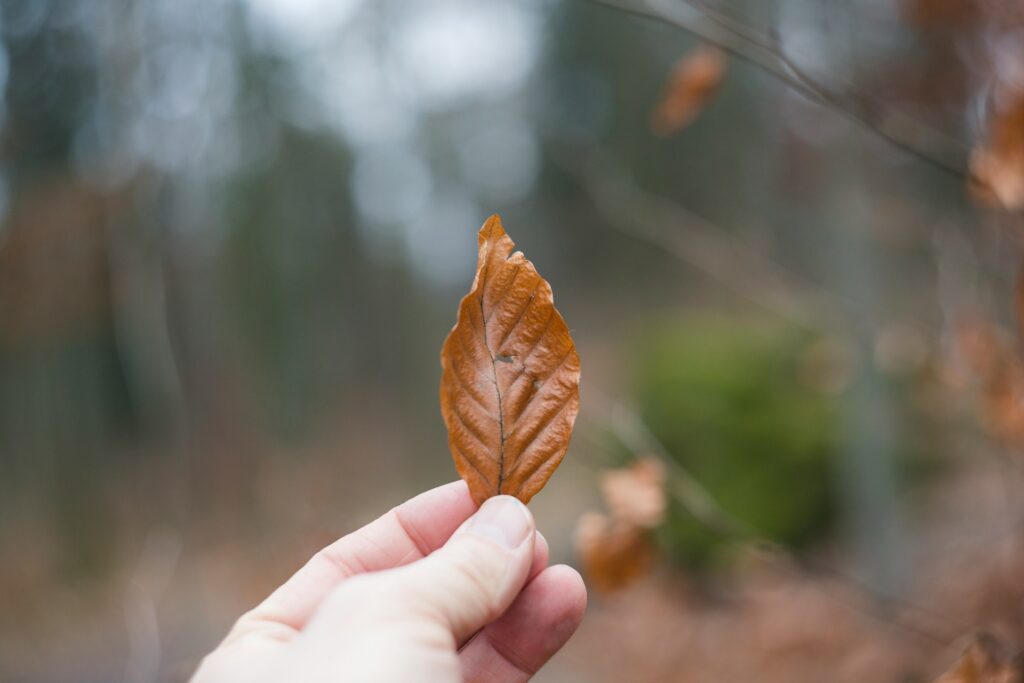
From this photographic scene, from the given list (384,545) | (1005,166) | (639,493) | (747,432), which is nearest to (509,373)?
(384,545)

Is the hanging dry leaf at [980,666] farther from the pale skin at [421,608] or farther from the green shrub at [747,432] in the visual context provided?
the green shrub at [747,432]

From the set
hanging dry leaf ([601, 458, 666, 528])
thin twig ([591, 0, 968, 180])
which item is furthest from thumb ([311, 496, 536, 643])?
thin twig ([591, 0, 968, 180])

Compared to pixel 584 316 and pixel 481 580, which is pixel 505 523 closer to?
pixel 481 580

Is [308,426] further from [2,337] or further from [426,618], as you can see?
[426,618]

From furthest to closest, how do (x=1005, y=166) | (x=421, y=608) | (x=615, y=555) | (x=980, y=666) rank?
1. (x=615, y=555)
2. (x=1005, y=166)
3. (x=980, y=666)
4. (x=421, y=608)

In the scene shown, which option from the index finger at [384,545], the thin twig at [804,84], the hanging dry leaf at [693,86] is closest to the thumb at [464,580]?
the index finger at [384,545]

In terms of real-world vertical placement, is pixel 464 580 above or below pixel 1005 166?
below
